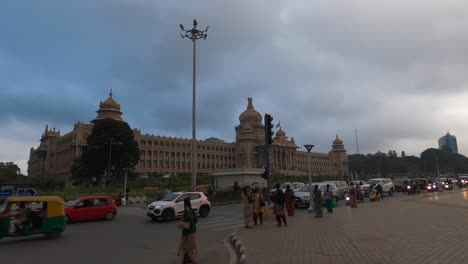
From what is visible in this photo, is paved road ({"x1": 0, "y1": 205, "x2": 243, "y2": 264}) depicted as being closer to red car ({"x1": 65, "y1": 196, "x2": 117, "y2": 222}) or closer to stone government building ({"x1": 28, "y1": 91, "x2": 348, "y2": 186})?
red car ({"x1": 65, "y1": 196, "x2": 117, "y2": 222})

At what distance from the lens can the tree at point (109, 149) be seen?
66.2 meters

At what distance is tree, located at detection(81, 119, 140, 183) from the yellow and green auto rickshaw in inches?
2028

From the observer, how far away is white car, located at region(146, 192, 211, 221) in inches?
795

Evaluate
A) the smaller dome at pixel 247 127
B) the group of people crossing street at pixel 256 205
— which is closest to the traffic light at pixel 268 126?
the group of people crossing street at pixel 256 205

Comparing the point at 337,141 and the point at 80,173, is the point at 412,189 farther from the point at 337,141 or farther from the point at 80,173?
the point at 337,141

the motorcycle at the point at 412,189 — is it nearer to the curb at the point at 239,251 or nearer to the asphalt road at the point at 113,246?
the asphalt road at the point at 113,246

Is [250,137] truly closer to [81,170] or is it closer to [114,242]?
[81,170]

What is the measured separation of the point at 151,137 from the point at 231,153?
31772 millimetres

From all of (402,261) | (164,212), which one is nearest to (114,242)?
(164,212)

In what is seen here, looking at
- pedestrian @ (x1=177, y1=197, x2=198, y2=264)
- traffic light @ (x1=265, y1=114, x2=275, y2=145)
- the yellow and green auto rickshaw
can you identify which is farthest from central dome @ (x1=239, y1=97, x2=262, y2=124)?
pedestrian @ (x1=177, y1=197, x2=198, y2=264)

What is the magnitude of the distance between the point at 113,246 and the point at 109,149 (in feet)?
181

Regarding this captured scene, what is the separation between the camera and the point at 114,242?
1337cm

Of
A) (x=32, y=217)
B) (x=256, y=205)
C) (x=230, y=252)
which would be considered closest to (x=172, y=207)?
(x=256, y=205)

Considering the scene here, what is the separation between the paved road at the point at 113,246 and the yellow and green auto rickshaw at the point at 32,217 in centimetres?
39
